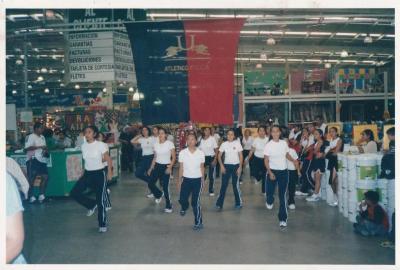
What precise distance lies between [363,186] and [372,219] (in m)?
0.55

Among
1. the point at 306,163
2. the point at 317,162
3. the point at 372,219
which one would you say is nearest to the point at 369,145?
the point at 317,162

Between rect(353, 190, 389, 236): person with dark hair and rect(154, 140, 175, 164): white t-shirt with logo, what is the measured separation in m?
3.57

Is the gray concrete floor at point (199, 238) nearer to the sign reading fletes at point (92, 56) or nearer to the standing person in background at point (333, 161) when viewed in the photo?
the standing person in background at point (333, 161)

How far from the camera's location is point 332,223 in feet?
22.5

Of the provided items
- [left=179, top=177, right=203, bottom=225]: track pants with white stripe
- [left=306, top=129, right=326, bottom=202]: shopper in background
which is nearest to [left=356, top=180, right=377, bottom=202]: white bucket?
[left=306, top=129, right=326, bottom=202]: shopper in background

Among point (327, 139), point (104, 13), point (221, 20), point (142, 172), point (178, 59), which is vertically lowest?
point (142, 172)

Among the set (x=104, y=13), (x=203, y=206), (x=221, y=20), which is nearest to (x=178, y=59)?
(x=221, y=20)

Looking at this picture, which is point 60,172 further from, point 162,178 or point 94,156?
point 94,156

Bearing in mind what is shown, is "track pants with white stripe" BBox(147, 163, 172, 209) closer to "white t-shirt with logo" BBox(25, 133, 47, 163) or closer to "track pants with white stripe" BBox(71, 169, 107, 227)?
"track pants with white stripe" BBox(71, 169, 107, 227)

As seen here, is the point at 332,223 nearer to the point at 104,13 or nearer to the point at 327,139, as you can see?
the point at 327,139

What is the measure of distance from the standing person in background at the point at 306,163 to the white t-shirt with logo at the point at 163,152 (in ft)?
9.40

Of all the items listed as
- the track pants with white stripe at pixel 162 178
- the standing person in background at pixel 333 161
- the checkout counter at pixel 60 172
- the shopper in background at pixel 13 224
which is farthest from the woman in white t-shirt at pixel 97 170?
the standing person in background at pixel 333 161

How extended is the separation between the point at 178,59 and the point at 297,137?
6.89 metres

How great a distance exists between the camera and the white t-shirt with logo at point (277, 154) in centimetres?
678
